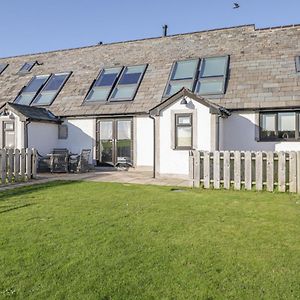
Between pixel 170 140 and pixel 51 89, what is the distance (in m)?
9.96

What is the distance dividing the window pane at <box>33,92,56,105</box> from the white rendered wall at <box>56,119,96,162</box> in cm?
209

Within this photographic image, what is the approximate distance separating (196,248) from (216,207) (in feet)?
10.3

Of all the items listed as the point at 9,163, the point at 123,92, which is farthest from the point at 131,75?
the point at 9,163

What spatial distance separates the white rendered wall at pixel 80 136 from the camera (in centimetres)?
1834

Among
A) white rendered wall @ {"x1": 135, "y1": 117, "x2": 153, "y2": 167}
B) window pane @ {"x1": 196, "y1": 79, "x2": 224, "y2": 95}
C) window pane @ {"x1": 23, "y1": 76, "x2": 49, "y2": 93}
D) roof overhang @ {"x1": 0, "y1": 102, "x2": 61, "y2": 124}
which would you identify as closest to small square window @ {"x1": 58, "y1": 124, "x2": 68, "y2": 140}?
roof overhang @ {"x1": 0, "y1": 102, "x2": 61, "y2": 124}

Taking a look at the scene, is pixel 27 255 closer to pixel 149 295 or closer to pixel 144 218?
pixel 149 295

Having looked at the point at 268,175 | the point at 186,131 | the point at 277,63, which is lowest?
the point at 268,175

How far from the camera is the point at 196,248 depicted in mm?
5109

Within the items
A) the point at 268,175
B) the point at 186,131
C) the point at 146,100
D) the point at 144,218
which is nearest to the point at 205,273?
the point at 144,218

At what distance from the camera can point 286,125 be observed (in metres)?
15.1

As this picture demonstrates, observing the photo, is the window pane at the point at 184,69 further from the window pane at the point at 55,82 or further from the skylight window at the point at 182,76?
the window pane at the point at 55,82

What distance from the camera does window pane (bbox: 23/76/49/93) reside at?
2119cm

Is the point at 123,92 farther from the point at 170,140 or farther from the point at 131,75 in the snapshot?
the point at 170,140

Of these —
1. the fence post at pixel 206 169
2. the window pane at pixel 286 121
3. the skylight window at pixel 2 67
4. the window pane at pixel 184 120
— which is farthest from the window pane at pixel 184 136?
the skylight window at pixel 2 67
